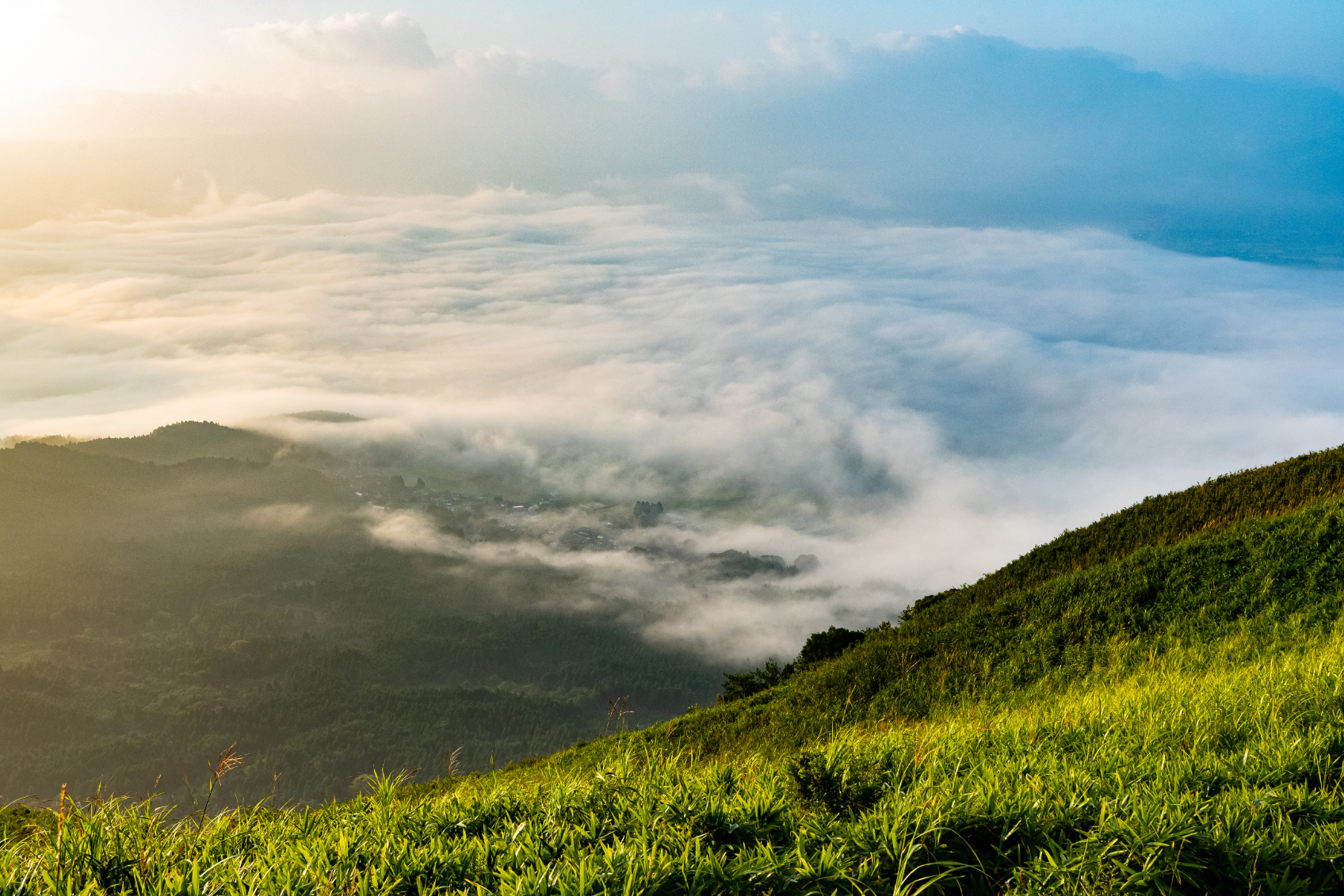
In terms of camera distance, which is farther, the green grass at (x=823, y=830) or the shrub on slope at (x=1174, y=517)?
the shrub on slope at (x=1174, y=517)

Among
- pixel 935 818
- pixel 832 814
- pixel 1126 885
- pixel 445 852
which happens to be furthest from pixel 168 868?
pixel 1126 885

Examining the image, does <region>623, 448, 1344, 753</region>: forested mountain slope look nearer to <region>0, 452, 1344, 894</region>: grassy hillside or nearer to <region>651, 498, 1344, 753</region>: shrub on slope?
<region>651, 498, 1344, 753</region>: shrub on slope

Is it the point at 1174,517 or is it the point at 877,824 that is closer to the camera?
the point at 877,824

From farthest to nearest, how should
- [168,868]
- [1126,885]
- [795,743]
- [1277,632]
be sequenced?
[795,743] → [1277,632] → [168,868] → [1126,885]

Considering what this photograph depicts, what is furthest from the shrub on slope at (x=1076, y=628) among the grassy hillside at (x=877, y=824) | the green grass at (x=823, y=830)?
the green grass at (x=823, y=830)

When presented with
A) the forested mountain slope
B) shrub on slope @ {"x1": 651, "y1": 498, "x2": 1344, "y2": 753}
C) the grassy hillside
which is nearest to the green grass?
the grassy hillside

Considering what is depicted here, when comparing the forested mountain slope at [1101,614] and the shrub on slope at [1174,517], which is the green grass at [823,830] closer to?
the forested mountain slope at [1101,614]

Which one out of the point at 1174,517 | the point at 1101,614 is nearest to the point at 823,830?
the point at 1101,614

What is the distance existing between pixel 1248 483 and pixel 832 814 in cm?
3123

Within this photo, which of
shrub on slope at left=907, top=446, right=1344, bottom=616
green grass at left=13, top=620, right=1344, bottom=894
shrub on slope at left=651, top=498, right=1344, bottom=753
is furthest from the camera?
shrub on slope at left=907, top=446, right=1344, bottom=616

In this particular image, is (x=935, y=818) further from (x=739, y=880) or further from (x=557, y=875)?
(x=557, y=875)

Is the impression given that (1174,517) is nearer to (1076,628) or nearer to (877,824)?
(1076,628)

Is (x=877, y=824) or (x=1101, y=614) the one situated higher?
(x=877, y=824)

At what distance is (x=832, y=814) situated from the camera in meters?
5.88
